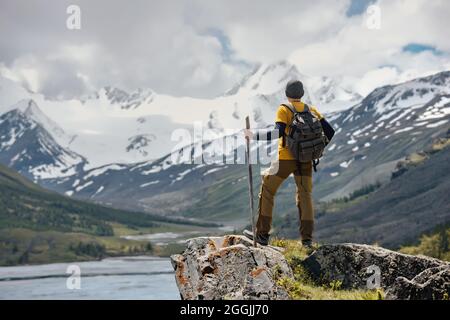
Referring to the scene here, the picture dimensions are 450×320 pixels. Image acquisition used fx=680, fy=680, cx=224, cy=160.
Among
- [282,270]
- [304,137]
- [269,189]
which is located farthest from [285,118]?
[282,270]

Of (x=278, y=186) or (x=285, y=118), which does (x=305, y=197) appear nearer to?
(x=278, y=186)

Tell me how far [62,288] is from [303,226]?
18830 centimetres

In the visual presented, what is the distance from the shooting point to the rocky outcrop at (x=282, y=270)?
13.2 metres

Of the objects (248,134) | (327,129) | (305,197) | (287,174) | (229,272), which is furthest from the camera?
(327,129)

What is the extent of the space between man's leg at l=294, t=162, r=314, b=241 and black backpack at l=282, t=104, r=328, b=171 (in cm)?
61

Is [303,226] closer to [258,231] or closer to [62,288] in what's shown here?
[258,231]

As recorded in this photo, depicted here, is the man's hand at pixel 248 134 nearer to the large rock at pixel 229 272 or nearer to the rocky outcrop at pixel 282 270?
the rocky outcrop at pixel 282 270

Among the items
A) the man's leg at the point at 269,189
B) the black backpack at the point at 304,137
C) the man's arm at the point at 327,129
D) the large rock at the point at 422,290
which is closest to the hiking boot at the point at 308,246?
the man's leg at the point at 269,189

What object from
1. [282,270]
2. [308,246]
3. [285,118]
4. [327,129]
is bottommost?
[282,270]

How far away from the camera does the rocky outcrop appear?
43.3 ft

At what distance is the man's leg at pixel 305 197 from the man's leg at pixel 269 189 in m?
0.28

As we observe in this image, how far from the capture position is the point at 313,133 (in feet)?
57.3

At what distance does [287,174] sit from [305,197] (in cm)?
83

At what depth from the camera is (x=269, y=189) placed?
1808 cm
